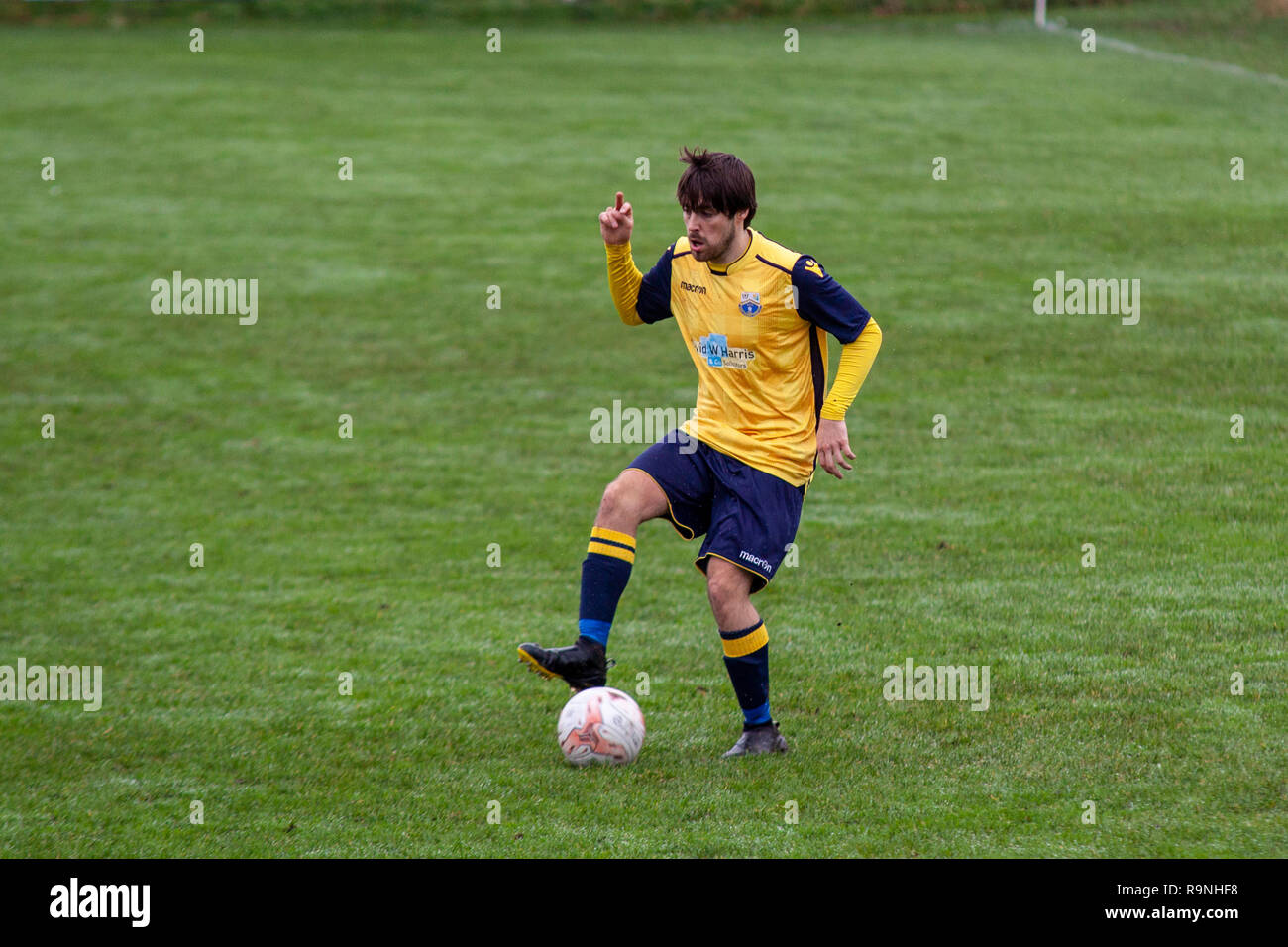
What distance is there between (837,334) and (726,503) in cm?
85

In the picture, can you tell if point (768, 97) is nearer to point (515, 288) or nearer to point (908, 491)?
point (515, 288)

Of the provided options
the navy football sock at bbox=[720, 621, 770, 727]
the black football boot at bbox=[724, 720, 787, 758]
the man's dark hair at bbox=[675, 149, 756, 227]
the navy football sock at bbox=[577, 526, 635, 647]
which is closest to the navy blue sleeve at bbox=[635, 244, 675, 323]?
the man's dark hair at bbox=[675, 149, 756, 227]

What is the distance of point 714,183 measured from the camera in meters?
5.64

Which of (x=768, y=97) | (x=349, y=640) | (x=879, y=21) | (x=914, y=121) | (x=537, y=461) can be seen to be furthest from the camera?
(x=879, y=21)

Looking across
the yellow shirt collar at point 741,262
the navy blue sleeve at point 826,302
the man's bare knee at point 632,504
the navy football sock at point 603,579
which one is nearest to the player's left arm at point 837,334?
the navy blue sleeve at point 826,302

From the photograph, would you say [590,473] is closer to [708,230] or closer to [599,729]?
[599,729]

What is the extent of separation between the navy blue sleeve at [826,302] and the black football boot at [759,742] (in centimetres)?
170

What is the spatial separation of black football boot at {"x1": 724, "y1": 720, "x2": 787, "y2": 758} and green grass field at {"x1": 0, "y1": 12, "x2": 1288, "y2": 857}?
12 cm

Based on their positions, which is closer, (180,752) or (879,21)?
(180,752)

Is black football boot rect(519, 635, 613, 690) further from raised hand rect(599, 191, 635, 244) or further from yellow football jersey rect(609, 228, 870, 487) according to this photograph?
raised hand rect(599, 191, 635, 244)

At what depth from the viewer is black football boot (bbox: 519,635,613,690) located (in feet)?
18.8

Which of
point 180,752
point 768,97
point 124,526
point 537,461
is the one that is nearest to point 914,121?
point 768,97

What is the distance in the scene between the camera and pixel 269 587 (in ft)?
Answer: 29.9

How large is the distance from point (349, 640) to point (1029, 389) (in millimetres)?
7007
